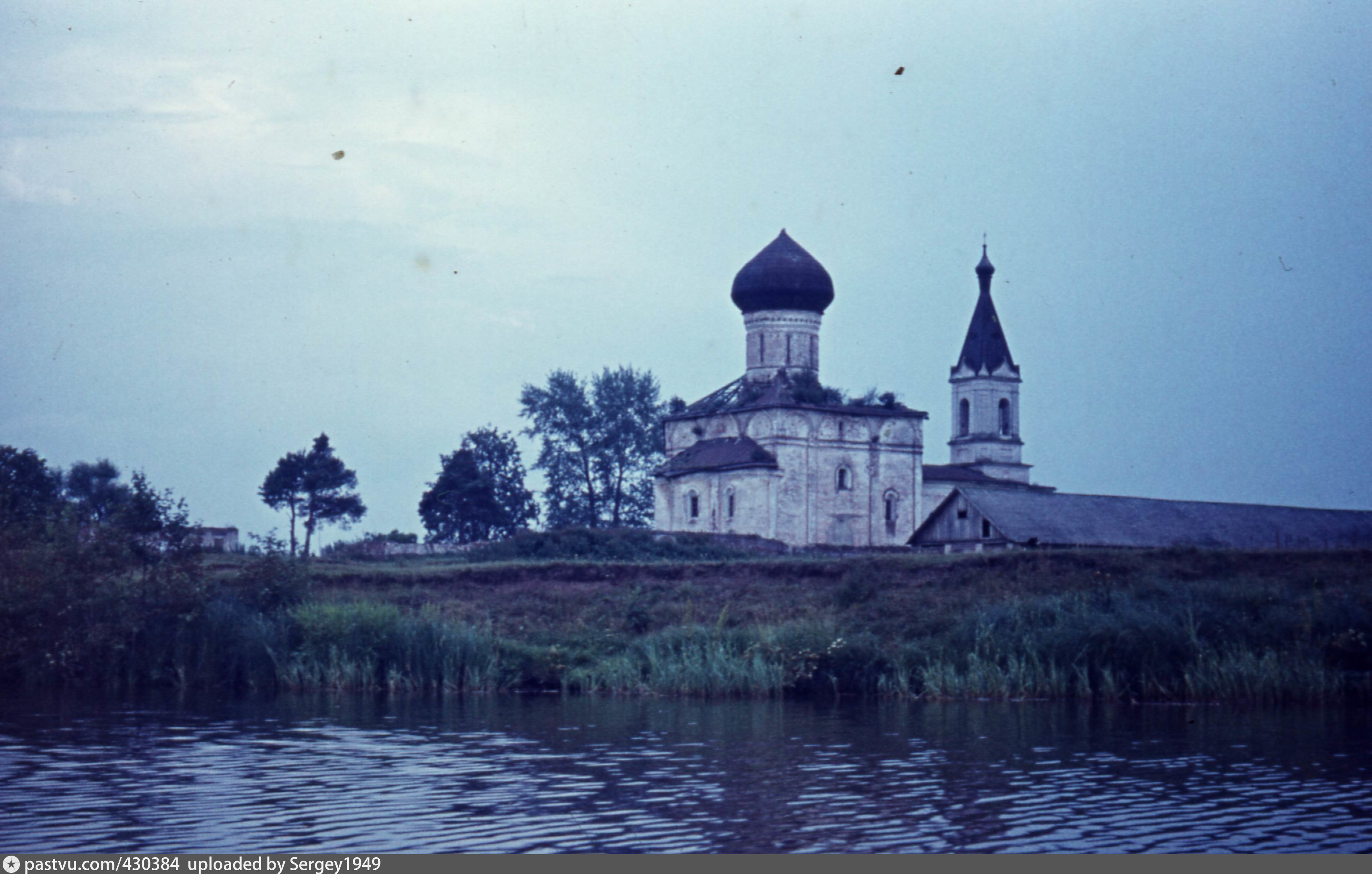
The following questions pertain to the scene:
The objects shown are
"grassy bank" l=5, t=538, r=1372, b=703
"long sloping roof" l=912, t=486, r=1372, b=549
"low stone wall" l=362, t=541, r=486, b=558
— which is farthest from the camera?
"low stone wall" l=362, t=541, r=486, b=558

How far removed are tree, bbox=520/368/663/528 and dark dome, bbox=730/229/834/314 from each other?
50.9ft

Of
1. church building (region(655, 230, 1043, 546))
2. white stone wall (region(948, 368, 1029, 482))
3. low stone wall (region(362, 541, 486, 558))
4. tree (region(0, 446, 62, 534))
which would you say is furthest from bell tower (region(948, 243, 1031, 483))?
tree (region(0, 446, 62, 534))

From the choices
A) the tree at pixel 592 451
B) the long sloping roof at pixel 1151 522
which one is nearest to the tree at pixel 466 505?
the tree at pixel 592 451

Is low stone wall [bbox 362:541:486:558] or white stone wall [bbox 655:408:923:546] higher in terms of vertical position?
white stone wall [bbox 655:408:923:546]

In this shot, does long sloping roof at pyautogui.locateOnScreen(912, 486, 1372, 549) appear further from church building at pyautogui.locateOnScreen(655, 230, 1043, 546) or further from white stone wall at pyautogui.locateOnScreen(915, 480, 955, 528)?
white stone wall at pyautogui.locateOnScreen(915, 480, 955, 528)

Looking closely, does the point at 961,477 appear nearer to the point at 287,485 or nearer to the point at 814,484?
the point at 814,484

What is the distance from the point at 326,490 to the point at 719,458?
24.5m

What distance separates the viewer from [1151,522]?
42.7 m

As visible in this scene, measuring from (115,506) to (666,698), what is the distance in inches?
469

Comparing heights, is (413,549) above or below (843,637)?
above

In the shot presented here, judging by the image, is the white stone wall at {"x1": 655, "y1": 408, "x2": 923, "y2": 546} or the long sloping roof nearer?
the long sloping roof

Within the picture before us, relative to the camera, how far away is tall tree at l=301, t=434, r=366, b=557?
225ft

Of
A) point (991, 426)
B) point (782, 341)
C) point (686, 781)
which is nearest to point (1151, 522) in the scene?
point (782, 341)

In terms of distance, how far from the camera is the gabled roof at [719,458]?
167 ft
